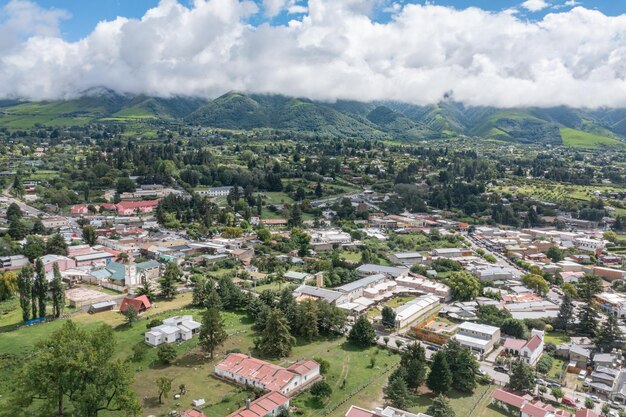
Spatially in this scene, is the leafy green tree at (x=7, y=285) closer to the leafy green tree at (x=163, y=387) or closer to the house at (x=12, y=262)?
the house at (x=12, y=262)

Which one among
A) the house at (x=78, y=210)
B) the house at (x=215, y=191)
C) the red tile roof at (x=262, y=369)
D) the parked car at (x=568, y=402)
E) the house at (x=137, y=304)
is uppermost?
the house at (x=215, y=191)

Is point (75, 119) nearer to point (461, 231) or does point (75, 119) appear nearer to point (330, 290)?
point (461, 231)

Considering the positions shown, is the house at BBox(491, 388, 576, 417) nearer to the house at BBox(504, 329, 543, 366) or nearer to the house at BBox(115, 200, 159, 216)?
the house at BBox(504, 329, 543, 366)

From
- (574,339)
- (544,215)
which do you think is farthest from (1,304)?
(544,215)

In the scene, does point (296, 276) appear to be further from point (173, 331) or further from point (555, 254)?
point (555, 254)

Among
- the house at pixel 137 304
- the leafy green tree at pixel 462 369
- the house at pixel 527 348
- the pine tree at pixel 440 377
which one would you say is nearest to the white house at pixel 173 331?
the house at pixel 137 304

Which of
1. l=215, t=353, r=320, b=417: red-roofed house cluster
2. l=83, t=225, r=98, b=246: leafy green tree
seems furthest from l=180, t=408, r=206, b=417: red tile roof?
l=83, t=225, r=98, b=246: leafy green tree
